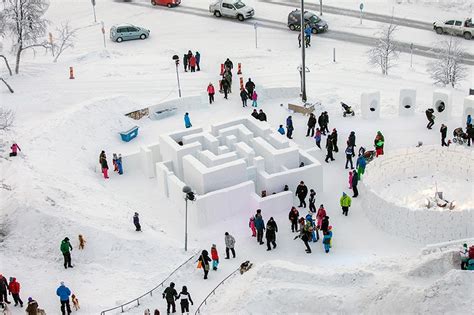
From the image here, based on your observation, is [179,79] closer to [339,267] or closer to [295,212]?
[295,212]

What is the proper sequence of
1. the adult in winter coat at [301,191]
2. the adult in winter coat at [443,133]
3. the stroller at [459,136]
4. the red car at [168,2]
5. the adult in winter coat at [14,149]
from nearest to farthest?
the adult in winter coat at [301,191]
the adult in winter coat at [14,149]
the adult in winter coat at [443,133]
the stroller at [459,136]
the red car at [168,2]

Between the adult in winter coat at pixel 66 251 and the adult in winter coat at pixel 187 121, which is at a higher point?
the adult in winter coat at pixel 187 121

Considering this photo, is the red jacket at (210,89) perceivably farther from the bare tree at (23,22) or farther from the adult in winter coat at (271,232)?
the adult in winter coat at (271,232)

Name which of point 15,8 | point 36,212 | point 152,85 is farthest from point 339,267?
point 15,8

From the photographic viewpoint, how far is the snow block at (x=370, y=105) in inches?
1307

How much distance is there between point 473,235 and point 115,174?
544 inches

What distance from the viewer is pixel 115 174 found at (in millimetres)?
30703

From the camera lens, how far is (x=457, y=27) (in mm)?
44094

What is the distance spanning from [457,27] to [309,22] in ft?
27.6

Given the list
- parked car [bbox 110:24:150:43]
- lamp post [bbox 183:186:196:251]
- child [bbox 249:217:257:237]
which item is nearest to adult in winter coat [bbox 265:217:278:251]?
child [bbox 249:217:257:237]

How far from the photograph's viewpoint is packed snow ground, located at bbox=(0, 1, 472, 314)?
2202 centimetres

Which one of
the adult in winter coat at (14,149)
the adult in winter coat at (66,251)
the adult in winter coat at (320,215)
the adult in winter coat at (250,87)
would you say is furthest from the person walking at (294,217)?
the adult in winter coat at (14,149)

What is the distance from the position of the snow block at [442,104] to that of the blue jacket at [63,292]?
18.5 meters

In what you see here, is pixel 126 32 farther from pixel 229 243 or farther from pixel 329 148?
pixel 229 243
